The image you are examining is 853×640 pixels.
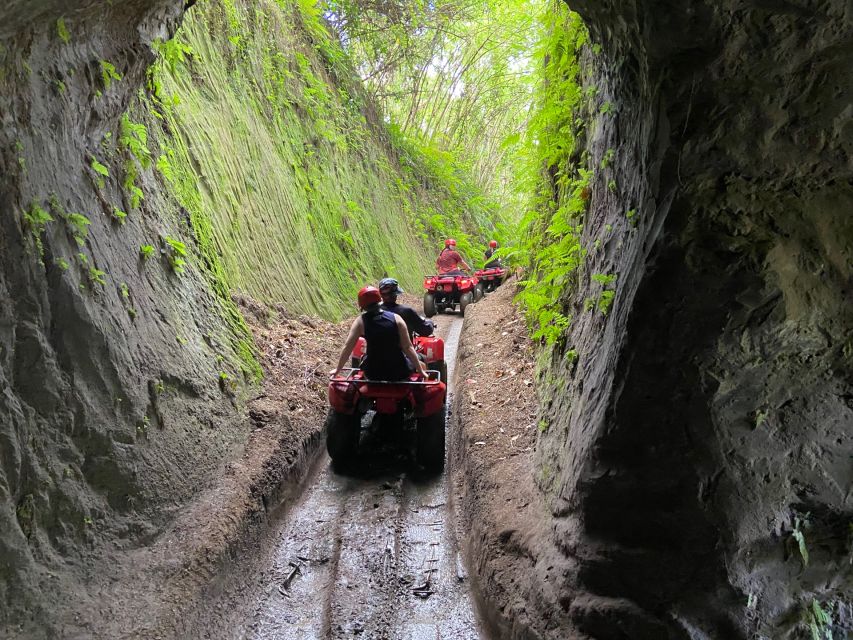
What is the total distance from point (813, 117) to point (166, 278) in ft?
16.0

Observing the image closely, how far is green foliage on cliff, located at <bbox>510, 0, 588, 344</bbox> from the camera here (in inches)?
200

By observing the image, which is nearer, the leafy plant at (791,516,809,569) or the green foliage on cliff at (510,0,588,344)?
the leafy plant at (791,516,809,569)

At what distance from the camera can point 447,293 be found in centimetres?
1433

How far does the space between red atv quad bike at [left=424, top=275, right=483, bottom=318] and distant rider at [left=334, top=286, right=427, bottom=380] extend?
8.31 meters

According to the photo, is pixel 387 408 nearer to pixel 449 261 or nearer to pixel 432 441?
pixel 432 441

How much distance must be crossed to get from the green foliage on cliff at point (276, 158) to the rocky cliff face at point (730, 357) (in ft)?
15.8

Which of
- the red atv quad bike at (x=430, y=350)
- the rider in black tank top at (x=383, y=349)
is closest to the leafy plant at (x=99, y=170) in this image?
the rider in black tank top at (x=383, y=349)

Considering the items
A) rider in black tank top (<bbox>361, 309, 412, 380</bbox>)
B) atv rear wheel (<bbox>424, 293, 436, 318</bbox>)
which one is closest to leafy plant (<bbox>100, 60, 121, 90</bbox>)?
rider in black tank top (<bbox>361, 309, 412, 380</bbox>)

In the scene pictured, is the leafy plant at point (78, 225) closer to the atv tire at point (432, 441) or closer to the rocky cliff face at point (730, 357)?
the atv tire at point (432, 441)

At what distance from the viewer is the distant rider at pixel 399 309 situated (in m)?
6.30

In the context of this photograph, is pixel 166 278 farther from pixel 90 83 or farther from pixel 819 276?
pixel 819 276

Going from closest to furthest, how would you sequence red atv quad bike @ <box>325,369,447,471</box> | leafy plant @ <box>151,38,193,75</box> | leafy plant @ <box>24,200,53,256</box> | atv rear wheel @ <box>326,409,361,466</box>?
leafy plant @ <box>24,200,53,256</box>, red atv quad bike @ <box>325,369,447,471</box>, atv rear wheel @ <box>326,409,361,466</box>, leafy plant @ <box>151,38,193,75</box>

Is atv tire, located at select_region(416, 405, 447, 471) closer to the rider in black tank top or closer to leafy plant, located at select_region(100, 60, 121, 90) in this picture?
the rider in black tank top

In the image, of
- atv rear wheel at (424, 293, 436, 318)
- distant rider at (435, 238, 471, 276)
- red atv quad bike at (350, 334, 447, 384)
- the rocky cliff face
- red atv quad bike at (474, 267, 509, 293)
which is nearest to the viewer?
the rocky cliff face
